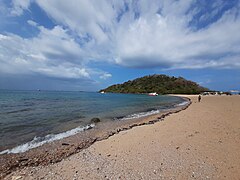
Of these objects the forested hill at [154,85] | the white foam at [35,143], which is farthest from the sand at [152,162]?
the forested hill at [154,85]

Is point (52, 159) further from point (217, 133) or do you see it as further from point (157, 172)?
point (217, 133)

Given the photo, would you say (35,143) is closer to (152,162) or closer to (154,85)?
(152,162)

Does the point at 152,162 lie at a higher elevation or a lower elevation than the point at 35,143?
higher

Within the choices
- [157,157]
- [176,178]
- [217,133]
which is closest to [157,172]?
[176,178]

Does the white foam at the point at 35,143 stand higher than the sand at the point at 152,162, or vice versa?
the sand at the point at 152,162

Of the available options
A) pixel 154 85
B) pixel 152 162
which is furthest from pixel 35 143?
pixel 154 85

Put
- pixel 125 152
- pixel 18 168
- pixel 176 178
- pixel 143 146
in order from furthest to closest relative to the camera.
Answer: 1. pixel 143 146
2. pixel 125 152
3. pixel 18 168
4. pixel 176 178

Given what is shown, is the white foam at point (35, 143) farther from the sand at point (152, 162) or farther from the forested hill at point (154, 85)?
the forested hill at point (154, 85)

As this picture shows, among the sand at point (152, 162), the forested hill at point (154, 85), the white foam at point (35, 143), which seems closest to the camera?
the sand at point (152, 162)

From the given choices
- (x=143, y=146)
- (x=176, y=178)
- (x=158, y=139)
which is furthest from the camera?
(x=158, y=139)

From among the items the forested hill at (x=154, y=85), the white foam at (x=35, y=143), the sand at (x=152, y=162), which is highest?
the forested hill at (x=154, y=85)

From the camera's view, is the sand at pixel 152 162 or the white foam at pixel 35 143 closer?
the sand at pixel 152 162

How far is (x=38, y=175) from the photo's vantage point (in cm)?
459

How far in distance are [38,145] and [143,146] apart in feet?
18.8
